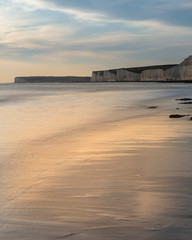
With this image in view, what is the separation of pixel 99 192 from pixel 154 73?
163 meters

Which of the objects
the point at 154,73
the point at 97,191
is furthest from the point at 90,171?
the point at 154,73

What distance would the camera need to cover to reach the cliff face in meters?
124

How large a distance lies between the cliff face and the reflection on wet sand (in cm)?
12119

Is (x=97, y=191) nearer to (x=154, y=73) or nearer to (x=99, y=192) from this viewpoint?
(x=99, y=192)

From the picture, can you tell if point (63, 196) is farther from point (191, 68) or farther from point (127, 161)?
point (191, 68)

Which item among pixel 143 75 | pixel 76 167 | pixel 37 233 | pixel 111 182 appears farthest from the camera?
pixel 143 75

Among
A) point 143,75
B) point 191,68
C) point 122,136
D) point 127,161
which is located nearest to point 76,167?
point 127,161

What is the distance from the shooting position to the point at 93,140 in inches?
297

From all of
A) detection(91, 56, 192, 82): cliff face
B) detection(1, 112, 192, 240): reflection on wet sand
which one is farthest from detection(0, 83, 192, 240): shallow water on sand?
detection(91, 56, 192, 82): cliff face

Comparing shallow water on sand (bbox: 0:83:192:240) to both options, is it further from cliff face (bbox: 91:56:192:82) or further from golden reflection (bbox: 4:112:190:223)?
cliff face (bbox: 91:56:192:82)

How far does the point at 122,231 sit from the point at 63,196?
1083 millimetres

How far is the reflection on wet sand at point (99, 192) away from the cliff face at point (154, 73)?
12119cm

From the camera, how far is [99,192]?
3768mm

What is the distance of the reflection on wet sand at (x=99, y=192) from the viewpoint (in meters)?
2.82
